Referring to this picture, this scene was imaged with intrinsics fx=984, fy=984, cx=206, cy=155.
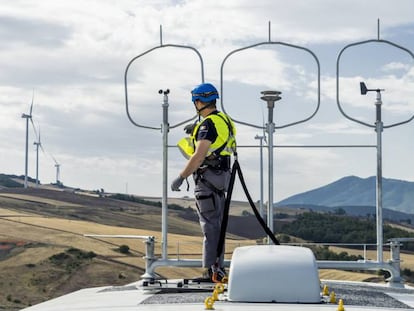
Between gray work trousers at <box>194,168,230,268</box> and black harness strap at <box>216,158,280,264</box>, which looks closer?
black harness strap at <box>216,158,280,264</box>

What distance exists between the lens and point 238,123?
9867 millimetres

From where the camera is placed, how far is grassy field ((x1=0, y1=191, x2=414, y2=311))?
91500 millimetres

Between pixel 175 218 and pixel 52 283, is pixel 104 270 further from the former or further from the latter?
pixel 175 218

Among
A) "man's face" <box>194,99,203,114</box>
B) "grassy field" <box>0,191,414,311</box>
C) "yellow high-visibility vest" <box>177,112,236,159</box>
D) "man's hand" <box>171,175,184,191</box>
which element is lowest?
"grassy field" <box>0,191,414,311</box>

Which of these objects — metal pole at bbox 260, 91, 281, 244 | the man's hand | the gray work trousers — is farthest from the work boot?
metal pole at bbox 260, 91, 281, 244

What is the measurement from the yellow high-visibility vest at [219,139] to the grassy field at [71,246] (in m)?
52.9

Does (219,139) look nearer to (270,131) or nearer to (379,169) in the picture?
(270,131)

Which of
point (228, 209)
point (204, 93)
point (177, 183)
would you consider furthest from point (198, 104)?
point (228, 209)

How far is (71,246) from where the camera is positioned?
114m

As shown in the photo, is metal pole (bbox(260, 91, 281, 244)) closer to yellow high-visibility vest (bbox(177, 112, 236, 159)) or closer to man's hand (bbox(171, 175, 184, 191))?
yellow high-visibility vest (bbox(177, 112, 236, 159))

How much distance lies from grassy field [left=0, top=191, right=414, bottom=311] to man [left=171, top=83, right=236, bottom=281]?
5305 centimetres

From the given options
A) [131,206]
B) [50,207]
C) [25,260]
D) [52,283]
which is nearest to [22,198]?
[50,207]

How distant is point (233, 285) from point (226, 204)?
2.70 metres

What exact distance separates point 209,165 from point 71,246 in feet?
349
